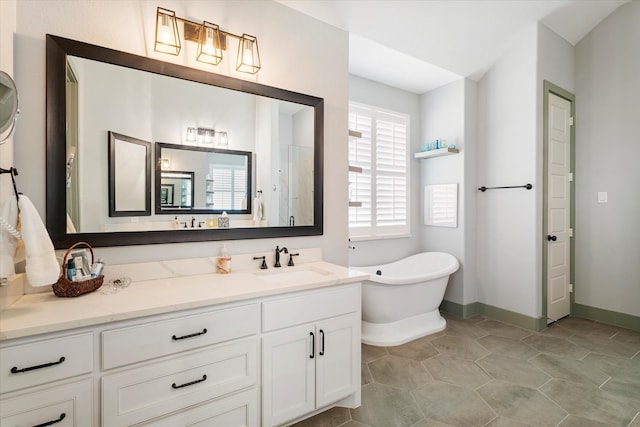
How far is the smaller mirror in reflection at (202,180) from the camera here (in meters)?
1.83

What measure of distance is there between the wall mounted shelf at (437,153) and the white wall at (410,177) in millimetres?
192

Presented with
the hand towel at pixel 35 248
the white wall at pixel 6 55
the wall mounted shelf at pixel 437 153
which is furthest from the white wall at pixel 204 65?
the wall mounted shelf at pixel 437 153

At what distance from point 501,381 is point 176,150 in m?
2.72

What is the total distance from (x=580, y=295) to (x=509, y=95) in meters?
2.41

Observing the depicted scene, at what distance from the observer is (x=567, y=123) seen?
3.47m

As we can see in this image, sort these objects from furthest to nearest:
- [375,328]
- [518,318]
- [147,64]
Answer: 1. [518,318]
2. [375,328]
3. [147,64]

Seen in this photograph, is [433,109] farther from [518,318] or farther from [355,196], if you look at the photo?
[518,318]

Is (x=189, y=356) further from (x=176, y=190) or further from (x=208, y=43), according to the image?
(x=208, y=43)

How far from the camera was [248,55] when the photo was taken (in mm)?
2029

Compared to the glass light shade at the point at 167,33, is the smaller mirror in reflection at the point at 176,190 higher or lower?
lower

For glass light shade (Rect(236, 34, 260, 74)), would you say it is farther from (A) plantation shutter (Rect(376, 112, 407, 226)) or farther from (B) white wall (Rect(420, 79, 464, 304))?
(B) white wall (Rect(420, 79, 464, 304))

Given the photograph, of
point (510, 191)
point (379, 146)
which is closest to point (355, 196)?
point (379, 146)

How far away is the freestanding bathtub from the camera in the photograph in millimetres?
2812

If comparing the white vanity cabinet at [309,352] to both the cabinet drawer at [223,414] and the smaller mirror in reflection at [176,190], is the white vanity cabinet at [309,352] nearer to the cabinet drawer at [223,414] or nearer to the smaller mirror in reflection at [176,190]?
the cabinet drawer at [223,414]
